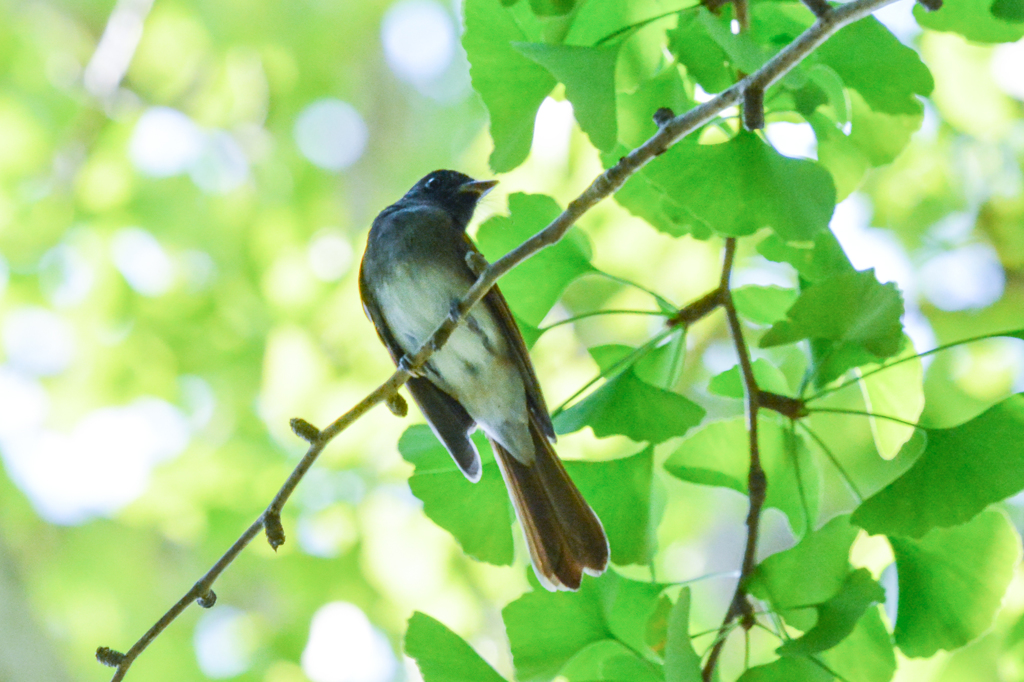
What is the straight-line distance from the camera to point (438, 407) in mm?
2217

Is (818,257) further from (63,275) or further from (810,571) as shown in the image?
(63,275)

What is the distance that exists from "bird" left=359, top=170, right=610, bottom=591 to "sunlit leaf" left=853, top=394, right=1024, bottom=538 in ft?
2.18

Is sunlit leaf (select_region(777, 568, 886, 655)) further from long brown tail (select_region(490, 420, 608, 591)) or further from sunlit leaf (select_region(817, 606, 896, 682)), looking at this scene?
long brown tail (select_region(490, 420, 608, 591))

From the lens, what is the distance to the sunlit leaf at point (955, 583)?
4.51 ft

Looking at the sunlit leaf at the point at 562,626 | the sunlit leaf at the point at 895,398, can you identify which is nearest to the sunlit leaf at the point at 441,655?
the sunlit leaf at the point at 562,626

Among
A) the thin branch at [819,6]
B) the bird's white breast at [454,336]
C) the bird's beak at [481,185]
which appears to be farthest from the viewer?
the bird's beak at [481,185]

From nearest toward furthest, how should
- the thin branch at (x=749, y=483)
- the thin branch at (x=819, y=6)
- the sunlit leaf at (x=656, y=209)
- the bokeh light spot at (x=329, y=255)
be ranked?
the thin branch at (x=819, y=6), the thin branch at (x=749, y=483), the sunlit leaf at (x=656, y=209), the bokeh light spot at (x=329, y=255)

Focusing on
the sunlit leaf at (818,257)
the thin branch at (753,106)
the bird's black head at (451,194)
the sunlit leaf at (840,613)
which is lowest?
the sunlit leaf at (840,613)

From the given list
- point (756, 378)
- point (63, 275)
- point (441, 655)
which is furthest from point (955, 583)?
point (63, 275)

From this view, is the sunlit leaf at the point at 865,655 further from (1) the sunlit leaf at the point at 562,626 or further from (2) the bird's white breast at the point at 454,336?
(2) the bird's white breast at the point at 454,336

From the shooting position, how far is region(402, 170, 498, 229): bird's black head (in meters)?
2.54

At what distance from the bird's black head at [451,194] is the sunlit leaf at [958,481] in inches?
57.0

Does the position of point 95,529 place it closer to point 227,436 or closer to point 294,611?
point 227,436

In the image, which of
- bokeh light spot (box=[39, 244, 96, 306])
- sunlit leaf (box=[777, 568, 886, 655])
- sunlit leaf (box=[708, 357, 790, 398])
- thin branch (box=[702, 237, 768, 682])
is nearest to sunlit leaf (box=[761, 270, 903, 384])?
thin branch (box=[702, 237, 768, 682])
